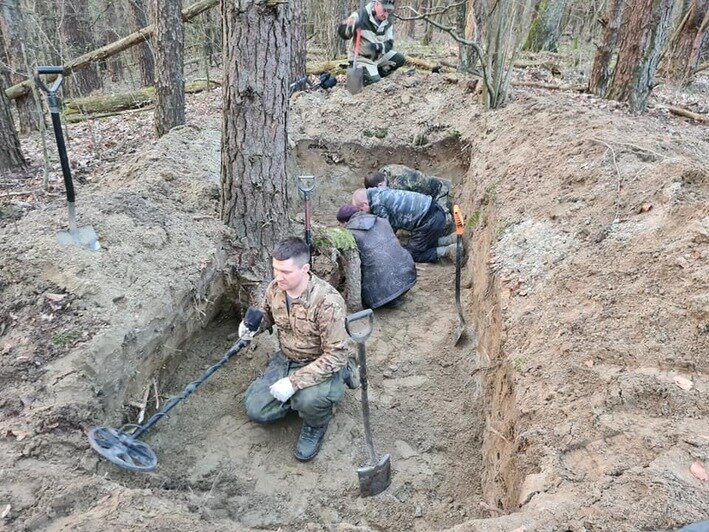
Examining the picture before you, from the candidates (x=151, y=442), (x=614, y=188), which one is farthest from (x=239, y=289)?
(x=614, y=188)

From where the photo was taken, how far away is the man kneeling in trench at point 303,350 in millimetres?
3209

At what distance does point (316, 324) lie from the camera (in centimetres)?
340

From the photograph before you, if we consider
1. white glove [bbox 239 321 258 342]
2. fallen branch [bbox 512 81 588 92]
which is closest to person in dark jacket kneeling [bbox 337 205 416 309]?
white glove [bbox 239 321 258 342]

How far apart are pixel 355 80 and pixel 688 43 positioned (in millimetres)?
6801

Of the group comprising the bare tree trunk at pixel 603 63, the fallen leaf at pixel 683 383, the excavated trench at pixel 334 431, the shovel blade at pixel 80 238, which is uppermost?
the bare tree trunk at pixel 603 63

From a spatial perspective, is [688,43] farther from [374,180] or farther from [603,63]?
[374,180]

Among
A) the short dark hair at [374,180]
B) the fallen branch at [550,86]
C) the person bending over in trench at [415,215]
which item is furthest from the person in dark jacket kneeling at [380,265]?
the fallen branch at [550,86]

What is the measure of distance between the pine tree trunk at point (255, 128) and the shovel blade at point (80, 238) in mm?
1090

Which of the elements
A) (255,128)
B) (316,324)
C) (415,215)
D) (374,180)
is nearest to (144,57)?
(374,180)

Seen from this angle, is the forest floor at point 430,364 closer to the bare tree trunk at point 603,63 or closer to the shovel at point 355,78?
the bare tree trunk at point 603,63

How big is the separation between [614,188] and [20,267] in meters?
4.42

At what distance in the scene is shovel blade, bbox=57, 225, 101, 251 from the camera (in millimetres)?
3543

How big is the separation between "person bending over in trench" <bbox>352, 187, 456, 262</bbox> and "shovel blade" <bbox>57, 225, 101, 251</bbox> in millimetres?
3254

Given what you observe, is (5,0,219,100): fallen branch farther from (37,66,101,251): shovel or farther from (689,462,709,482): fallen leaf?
(689,462,709,482): fallen leaf
